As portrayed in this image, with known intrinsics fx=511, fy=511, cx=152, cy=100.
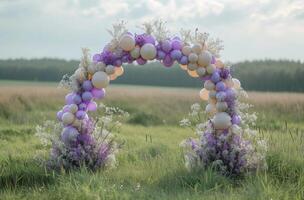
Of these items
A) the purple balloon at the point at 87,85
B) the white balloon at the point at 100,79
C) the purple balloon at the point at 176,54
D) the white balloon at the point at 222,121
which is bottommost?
the white balloon at the point at 222,121

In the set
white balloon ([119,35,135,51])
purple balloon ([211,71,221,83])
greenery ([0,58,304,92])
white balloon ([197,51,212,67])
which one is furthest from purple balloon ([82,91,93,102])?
greenery ([0,58,304,92])

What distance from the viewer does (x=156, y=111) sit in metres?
17.7

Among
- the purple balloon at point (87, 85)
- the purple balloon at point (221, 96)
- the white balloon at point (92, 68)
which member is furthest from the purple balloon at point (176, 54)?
the purple balloon at point (87, 85)

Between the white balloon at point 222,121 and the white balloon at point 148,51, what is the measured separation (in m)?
1.26

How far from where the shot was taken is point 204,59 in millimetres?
7242

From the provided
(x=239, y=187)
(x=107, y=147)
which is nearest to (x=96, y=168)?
(x=107, y=147)

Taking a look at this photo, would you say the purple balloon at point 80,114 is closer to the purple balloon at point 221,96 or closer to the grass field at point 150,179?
the grass field at point 150,179

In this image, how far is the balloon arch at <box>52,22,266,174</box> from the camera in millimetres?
7168

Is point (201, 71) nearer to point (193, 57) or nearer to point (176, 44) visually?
point (193, 57)

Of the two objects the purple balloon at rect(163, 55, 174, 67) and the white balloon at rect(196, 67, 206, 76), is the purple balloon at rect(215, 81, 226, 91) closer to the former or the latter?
the white balloon at rect(196, 67, 206, 76)

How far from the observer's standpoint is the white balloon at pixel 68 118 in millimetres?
7297

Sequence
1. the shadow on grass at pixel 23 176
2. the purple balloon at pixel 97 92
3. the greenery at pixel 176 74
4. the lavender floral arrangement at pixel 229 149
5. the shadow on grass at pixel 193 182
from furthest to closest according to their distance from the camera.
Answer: the greenery at pixel 176 74 → the purple balloon at pixel 97 92 → the lavender floral arrangement at pixel 229 149 → the shadow on grass at pixel 23 176 → the shadow on grass at pixel 193 182

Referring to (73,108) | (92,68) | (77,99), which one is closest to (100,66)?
(92,68)

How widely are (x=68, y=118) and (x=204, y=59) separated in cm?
211
